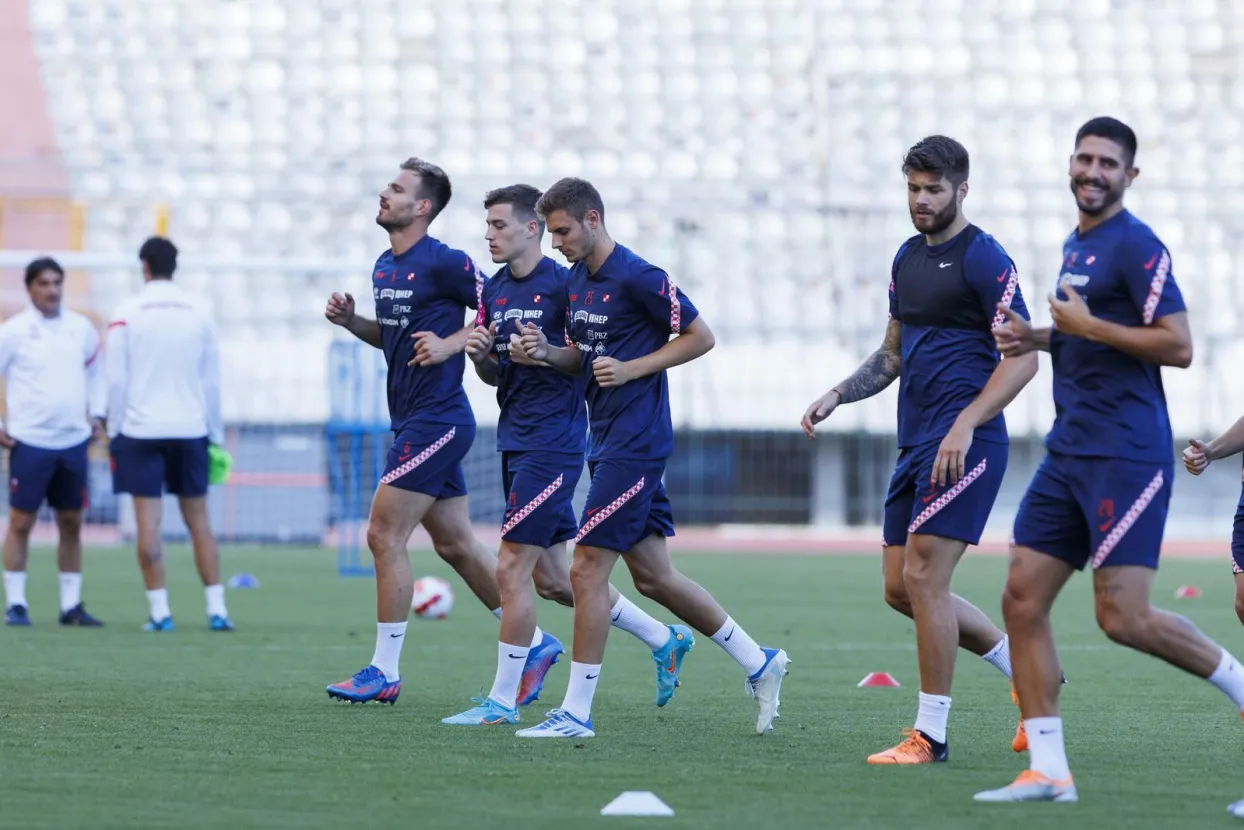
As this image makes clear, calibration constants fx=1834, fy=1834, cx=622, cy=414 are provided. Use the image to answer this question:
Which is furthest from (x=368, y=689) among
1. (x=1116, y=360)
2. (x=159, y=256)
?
(x=159, y=256)

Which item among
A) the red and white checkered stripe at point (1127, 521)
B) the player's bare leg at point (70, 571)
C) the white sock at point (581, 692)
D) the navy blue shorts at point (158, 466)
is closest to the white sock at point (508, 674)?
the white sock at point (581, 692)

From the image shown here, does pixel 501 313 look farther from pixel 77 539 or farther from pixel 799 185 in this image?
pixel 799 185

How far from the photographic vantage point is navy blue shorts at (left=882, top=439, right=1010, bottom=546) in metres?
6.04

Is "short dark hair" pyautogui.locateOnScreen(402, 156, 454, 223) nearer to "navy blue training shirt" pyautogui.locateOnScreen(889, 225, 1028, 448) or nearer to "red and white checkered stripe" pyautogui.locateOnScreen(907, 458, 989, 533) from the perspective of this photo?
"navy blue training shirt" pyautogui.locateOnScreen(889, 225, 1028, 448)

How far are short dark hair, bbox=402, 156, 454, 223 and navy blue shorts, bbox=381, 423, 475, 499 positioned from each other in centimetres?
93

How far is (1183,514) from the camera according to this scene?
28953mm

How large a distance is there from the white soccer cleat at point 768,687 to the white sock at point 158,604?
5.49 m

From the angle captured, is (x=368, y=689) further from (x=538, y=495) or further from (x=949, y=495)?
(x=949, y=495)

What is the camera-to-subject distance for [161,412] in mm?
11148

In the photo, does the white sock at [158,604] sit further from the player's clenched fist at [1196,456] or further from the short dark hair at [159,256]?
the player's clenched fist at [1196,456]

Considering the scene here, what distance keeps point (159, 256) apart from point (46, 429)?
158 centimetres

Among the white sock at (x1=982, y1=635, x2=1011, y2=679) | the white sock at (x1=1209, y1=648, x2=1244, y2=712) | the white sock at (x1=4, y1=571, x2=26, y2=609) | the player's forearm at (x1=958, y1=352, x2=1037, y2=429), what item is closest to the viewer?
the white sock at (x1=1209, y1=648, x2=1244, y2=712)

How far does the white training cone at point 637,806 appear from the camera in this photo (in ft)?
15.7

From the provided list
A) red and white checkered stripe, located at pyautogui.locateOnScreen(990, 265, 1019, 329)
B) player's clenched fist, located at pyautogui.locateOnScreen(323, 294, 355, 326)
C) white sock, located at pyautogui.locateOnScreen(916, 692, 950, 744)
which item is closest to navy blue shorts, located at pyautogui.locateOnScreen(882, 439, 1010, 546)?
red and white checkered stripe, located at pyautogui.locateOnScreen(990, 265, 1019, 329)
